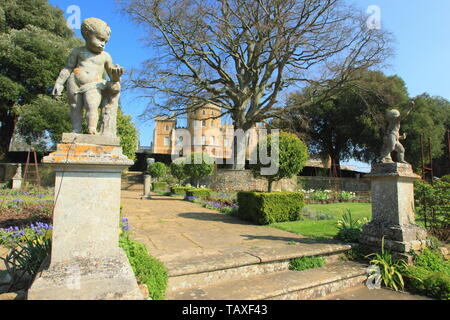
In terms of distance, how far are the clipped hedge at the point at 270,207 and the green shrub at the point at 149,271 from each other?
14.0 feet

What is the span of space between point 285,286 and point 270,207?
12.8ft

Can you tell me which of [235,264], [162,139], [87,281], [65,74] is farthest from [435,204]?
[162,139]

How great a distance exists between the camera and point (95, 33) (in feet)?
8.51

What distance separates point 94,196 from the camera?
2297 mm

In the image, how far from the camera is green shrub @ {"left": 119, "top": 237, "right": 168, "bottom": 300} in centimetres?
238

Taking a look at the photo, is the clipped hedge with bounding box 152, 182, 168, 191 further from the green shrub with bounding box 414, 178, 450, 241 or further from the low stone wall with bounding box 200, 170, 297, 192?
the green shrub with bounding box 414, 178, 450, 241

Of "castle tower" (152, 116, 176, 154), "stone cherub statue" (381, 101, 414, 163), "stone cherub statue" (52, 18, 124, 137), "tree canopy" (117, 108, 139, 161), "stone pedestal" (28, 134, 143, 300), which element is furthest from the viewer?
"castle tower" (152, 116, 176, 154)

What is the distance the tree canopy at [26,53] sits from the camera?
15867 millimetres

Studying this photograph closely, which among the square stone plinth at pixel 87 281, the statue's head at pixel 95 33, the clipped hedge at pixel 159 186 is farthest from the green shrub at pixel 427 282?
the clipped hedge at pixel 159 186

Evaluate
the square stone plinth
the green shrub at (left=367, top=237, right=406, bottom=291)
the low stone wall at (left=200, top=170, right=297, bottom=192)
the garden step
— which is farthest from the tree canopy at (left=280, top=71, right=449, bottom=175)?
the square stone plinth

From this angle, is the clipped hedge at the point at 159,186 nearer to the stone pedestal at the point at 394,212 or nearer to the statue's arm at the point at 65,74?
the stone pedestal at the point at 394,212

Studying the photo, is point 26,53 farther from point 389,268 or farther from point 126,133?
point 389,268

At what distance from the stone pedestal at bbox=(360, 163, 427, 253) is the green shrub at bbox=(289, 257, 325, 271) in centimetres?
112
